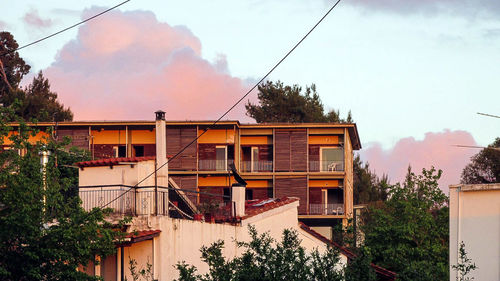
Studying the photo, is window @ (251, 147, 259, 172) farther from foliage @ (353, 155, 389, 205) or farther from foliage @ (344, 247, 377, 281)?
foliage @ (344, 247, 377, 281)

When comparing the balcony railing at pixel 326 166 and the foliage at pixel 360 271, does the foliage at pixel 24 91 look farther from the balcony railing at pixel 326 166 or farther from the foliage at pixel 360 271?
the foliage at pixel 360 271

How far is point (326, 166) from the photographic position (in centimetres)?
6372

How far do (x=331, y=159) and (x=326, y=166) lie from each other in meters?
0.64

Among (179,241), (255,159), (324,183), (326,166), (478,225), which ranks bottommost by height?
(324,183)

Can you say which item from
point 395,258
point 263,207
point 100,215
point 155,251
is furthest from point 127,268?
point 395,258

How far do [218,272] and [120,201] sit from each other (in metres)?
10.1

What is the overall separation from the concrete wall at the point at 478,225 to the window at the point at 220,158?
44.8 meters

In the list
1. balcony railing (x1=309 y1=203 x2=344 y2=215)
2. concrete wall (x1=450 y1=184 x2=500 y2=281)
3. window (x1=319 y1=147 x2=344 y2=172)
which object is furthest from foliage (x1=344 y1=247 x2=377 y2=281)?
window (x1=319 y1=147 x2=344 y2=172)

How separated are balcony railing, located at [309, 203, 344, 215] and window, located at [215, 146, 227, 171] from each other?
6.57 metres

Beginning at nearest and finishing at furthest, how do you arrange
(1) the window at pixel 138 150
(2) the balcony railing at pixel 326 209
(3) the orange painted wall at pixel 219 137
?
1. (2) the balcony railing at pixel 326 209
2. (1) the window at pixel 138 150
3. (3) the orange painted wall at pixel 219 137

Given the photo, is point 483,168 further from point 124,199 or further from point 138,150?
point 124,199

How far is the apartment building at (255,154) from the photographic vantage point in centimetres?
6225

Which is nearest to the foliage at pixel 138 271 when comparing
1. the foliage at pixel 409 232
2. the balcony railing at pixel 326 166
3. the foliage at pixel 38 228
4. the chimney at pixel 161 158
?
the foliage at pixel 38 228

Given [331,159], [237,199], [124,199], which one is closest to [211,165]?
[331,159]
